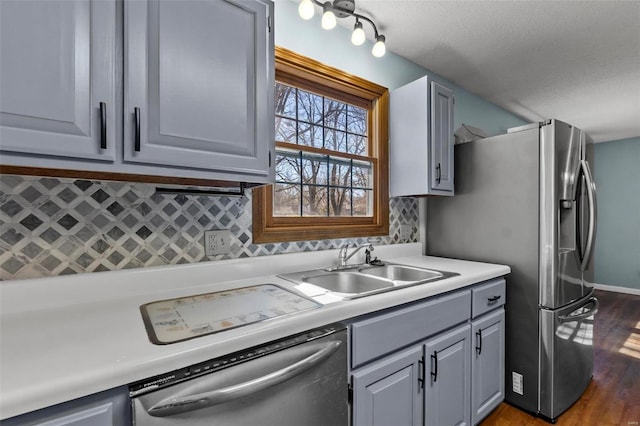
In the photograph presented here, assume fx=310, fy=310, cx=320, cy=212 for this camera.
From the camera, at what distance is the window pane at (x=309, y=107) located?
1896 millimetres

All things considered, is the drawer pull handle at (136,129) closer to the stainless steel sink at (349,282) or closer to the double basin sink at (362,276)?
the double basin sink at (362,276)

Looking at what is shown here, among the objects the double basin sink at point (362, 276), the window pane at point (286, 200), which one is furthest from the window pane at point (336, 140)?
the double basin sink at point (362, 276)

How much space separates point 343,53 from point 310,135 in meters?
0.57

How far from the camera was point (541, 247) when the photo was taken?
5.94 feet

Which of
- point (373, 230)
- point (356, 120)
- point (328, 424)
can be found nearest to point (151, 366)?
point (328, 424)

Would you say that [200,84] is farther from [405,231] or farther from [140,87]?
[405,231]

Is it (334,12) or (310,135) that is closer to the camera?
(334,12)

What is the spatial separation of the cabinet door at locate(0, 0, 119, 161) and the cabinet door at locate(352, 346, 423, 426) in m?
1.14

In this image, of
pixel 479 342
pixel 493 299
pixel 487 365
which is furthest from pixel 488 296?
pixel 487 365

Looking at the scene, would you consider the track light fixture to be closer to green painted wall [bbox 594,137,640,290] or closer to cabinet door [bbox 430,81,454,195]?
cabinet door [bbox 430,81,454,195]

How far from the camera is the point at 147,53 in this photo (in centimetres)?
96

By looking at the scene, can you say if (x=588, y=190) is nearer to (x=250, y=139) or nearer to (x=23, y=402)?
(x=250, y=139)

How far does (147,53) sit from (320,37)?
119 centimetres

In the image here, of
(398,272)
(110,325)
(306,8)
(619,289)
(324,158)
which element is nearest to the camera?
(110,325)
